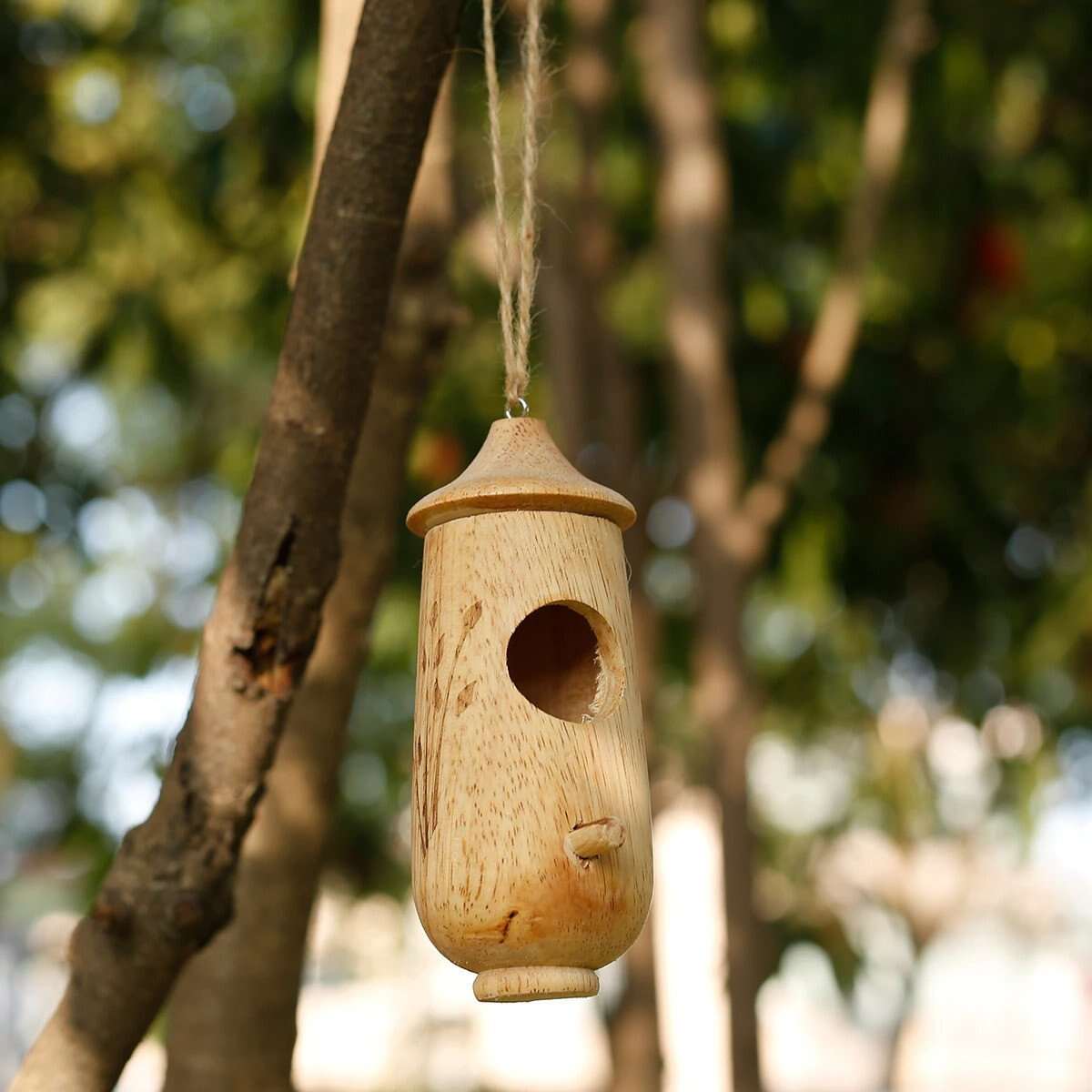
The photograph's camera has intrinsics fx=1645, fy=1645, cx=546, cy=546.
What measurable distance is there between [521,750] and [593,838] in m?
0.13

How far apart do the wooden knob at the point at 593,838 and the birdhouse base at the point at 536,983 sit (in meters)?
0.12

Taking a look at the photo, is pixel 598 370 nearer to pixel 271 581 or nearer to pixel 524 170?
pixel 271 581

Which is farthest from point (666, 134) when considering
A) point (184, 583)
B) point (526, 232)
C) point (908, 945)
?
point (908, 945)

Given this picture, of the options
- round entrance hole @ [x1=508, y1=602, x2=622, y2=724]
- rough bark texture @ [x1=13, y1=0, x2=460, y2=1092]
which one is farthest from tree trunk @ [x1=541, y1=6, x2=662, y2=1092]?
rough bark texture @ [x1=13, y1=0, x2=460, y2=1092]

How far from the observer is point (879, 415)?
5402 mm

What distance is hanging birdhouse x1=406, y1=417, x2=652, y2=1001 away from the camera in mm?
1626

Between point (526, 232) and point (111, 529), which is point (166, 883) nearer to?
point (526, 232)

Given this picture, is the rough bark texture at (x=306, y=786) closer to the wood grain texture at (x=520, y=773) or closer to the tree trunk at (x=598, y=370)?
the wood grain texture at (x=520, y=773)

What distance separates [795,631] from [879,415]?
228 centimetres

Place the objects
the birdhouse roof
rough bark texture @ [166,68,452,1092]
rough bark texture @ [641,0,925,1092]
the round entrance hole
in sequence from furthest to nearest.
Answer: rough bark texture @ [641,0,925,1092] < rough bark texture @ [166,68,452,1092] < the round entrance hole < the birdhouse roof

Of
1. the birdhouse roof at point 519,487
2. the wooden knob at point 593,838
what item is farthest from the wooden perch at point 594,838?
the birdhouse roof at point 519,487

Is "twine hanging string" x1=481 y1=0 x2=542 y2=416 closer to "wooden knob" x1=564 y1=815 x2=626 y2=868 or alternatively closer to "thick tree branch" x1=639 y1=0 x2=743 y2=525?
"wooden knob" x1=564 y1=815 x2=626 y2=868

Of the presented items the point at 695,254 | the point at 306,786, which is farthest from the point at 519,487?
the point at 695,254

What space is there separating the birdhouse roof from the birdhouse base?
0.47 meters
